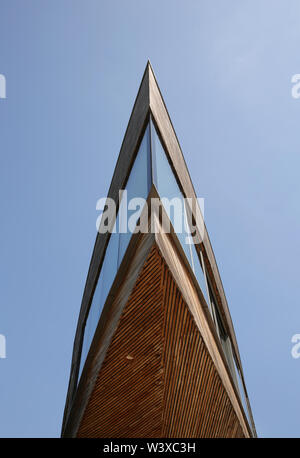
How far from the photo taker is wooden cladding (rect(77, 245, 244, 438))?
11.8 ft

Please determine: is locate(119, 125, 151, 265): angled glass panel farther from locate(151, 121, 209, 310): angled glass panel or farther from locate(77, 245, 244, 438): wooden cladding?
locate(77, 245, 244, 438): wooden cladding

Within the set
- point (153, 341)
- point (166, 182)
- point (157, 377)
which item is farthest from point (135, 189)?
point (157, 377)

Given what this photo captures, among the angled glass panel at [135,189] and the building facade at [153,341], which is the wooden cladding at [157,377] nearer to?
the building facade at [153,341]

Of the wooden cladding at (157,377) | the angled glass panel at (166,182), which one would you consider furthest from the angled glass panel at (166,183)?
the wooden cladding at (157,377)

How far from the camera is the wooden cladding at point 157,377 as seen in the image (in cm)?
361

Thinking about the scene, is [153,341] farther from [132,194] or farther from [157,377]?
[132,194]

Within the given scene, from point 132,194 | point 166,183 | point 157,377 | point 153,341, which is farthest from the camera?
point 132,194

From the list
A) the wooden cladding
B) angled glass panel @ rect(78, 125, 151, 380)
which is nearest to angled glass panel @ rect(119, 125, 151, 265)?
angled glass panel @ rect(78, 125, 151, 380)

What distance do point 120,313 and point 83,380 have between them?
137cm

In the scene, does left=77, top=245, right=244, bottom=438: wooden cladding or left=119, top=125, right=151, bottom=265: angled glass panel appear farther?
left=119, top=125, right=151, bottom=265: angled glass panel

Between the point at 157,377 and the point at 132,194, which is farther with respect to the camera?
the point at 132,194

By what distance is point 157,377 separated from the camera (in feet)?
13.1

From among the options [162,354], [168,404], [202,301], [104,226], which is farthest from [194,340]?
[104,226]
